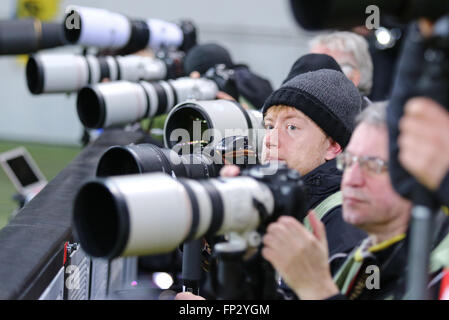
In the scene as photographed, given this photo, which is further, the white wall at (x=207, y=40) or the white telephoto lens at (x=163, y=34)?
the white wall at (x=207, y=40)

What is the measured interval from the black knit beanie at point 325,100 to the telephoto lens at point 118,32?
1411mm

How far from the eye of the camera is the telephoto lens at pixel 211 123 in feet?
5.75

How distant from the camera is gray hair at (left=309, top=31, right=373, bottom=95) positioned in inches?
104

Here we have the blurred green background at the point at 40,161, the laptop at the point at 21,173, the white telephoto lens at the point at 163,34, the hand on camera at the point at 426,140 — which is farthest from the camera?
the blurred green background at the point at 40,161

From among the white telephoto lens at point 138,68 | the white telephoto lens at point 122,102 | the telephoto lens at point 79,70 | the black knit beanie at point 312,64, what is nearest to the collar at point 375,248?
the black knit beanie at point 312,64

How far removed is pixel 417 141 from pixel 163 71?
2.64 metres

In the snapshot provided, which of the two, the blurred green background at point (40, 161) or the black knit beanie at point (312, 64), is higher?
the black knit beanie at point (312, 64)

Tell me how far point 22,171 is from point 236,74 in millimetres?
1385

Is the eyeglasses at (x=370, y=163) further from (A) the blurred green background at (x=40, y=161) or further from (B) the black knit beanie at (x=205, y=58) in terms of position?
(A) the blurred green background at (x=40, y=161)

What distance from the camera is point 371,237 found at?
49.9 inches

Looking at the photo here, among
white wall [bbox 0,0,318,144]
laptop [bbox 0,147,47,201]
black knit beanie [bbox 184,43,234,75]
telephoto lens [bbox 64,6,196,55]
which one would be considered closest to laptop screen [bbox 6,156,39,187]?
laptop [bbox 0,147,47,201]

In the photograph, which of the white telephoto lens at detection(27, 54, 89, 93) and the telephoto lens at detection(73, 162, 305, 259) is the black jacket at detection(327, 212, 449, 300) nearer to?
the telephoto lens at detection(73, 162, 305, 259)

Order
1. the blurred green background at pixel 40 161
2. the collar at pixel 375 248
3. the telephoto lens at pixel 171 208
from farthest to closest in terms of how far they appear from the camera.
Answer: the blurred green background at pixel 40 161 < the collar at pixel 375 248 < the telephoto lens at pixel 171 208

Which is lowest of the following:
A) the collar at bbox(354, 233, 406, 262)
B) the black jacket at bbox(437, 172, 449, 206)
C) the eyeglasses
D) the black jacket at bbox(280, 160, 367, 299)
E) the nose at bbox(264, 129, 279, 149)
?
the black jacket at bbox(280, 160, 367, 299)
